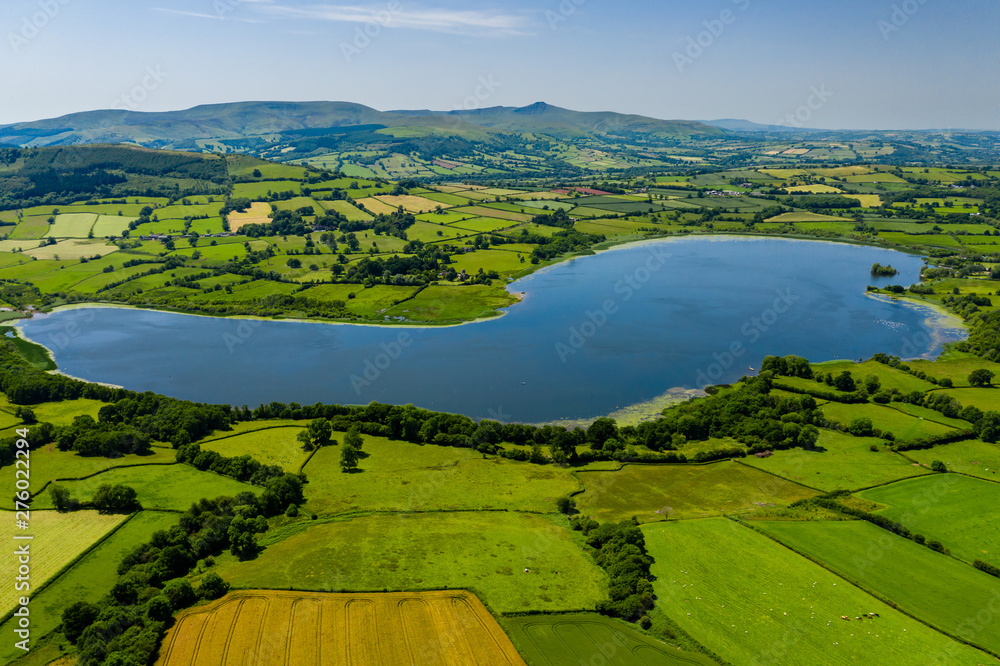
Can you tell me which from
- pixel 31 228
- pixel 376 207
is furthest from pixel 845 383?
pixel 31 228

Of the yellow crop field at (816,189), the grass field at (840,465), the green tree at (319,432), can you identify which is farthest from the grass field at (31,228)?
the yellow crop field at (816,189)

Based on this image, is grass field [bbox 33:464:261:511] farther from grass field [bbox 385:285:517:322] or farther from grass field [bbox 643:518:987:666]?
grass field [bbox 385:285:517:322]

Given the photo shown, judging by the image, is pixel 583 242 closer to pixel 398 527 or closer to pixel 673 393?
pixel 673 393

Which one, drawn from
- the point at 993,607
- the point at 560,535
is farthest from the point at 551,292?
the point at 993,607

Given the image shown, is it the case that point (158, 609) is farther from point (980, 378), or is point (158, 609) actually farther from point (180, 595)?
point (980, 378)

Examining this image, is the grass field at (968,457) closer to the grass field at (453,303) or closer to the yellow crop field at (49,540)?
the grass field at (453,303)
